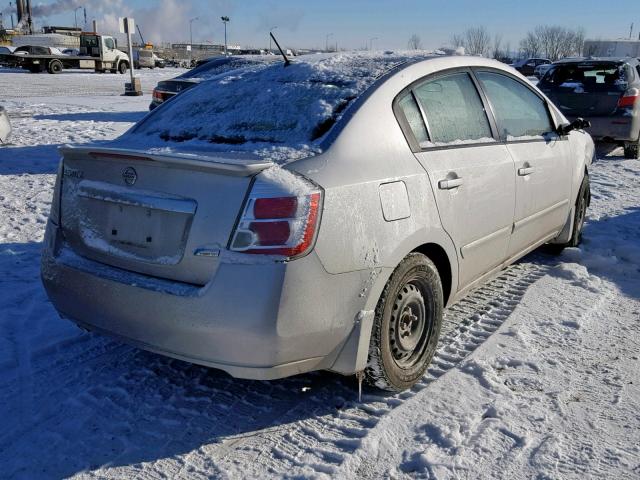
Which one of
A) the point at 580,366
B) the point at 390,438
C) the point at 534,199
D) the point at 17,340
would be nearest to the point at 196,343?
the point at 390,438

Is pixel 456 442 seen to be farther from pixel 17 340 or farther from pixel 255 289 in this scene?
pixel 17 340

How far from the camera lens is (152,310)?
8.66 feet

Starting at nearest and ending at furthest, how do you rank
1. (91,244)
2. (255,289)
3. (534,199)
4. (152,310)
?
(255,289) < (152,310) < (91,244) < (534,199)

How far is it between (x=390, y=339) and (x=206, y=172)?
1.20 meters

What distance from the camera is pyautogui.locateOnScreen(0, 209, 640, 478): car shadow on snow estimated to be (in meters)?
2.63

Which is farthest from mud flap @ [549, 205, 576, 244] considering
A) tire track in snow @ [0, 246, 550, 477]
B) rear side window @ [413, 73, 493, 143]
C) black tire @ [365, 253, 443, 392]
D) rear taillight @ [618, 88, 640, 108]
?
rear taillight @ [618, 88, 640, 108]

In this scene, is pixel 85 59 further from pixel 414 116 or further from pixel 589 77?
pixel 414 116

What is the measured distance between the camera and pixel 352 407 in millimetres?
3004

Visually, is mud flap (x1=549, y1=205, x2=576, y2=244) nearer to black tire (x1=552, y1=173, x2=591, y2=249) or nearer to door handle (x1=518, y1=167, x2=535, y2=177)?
black tire (x1=552, y1=173, x2=591, y2=249)

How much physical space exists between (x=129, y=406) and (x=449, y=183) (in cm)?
197

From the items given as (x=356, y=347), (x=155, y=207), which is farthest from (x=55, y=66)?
(x=356, y=347)

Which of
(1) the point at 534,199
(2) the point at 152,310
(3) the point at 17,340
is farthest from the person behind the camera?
(1) the point at 534,199

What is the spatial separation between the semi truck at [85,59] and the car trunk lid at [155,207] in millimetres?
40774

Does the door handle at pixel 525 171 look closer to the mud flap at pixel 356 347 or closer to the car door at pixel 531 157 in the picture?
the car door at pixel 531 157
